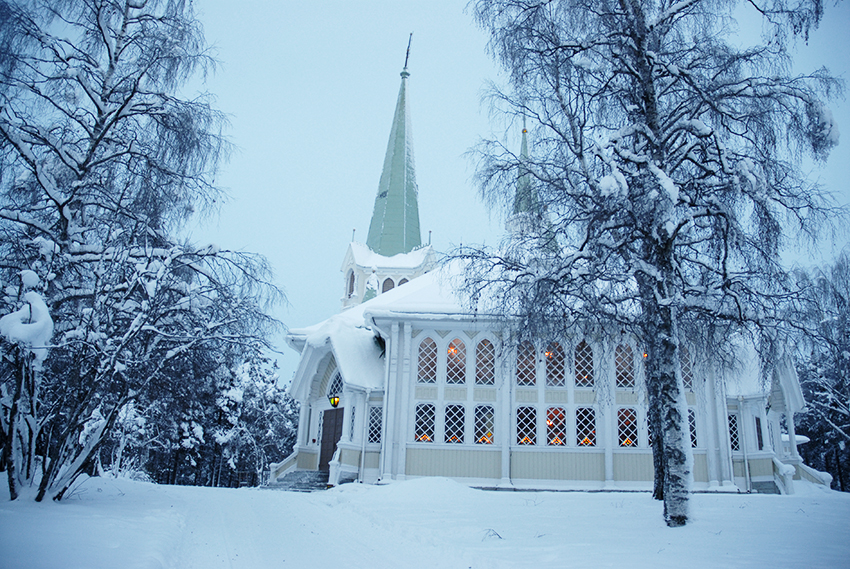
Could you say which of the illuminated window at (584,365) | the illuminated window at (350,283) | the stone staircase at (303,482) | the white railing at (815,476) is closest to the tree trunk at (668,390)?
the illuminated window at (584,365)

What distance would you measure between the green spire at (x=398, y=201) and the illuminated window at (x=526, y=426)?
77.8 feet

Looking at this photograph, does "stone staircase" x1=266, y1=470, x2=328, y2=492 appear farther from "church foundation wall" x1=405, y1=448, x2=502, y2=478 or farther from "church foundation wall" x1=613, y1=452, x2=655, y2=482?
"church foundation wall" x1=613, y1=452, x2=655, y2=482

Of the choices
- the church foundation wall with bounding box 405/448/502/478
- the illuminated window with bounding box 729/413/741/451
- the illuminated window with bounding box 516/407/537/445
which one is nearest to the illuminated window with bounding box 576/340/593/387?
the illuminated window with bounding box 516/407/537/445

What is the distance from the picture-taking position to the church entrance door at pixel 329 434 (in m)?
18.2

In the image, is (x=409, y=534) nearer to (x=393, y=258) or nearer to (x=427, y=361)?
(x=427, y=361)

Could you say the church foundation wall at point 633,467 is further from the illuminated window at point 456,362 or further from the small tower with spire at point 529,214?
the small tower with spire at point 529,214

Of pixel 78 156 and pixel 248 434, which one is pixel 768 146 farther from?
pixel 248 434

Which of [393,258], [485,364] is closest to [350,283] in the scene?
[393,258]

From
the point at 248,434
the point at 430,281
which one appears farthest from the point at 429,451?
the point at 248,434

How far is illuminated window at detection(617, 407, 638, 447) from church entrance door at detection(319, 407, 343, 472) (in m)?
8.32

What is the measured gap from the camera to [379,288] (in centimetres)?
3691

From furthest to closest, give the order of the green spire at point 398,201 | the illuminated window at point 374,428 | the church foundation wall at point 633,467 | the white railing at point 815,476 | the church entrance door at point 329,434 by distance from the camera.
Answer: the green spire at point 398,201 → the church entrance door at point 329,434 → the white railing at point 815,476 → the illuminated window at point 374,428 → the church foundation wall at point 633,467

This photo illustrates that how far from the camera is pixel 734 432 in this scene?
17.1m

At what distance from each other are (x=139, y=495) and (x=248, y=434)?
24.7 m
